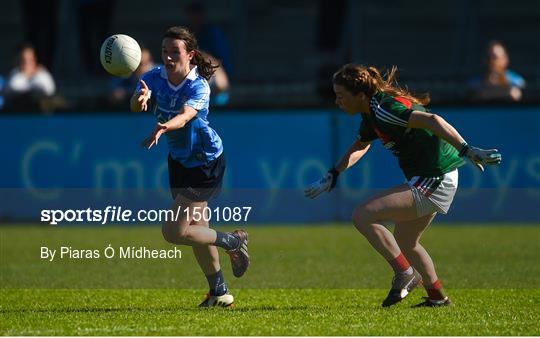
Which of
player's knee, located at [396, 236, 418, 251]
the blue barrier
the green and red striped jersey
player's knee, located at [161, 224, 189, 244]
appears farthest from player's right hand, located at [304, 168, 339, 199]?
the blue barrier

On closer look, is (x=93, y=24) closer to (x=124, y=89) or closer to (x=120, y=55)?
(x=124, y=89)

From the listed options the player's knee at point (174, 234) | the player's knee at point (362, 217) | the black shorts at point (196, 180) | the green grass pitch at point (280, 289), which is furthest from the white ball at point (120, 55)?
the player's knee at point (362, 217)

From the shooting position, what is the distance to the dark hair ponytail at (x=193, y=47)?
27.9 feet

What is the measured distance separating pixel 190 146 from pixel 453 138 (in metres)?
2.03

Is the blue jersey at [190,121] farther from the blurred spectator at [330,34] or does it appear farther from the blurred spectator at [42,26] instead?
the blurred spectator at [42,26]

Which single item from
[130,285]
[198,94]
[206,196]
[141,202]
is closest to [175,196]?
[206,196]

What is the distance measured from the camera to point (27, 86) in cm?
1709

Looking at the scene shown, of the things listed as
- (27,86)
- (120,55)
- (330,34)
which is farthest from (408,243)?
(330,34)

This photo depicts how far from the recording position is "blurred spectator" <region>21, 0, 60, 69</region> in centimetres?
2106

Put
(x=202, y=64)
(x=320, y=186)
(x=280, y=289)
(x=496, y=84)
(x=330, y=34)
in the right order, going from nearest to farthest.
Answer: (x=320, y=186), (x=202, y=64), (x=280, y=289), (x=496, y=84), (x=330, y=34)

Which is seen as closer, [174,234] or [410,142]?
[410,142]

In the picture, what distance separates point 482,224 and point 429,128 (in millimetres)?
8020

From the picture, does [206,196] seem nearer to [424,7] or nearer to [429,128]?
[429,128]

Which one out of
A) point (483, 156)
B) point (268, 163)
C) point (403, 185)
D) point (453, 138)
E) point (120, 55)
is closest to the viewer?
point (483, 156)
